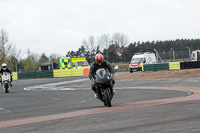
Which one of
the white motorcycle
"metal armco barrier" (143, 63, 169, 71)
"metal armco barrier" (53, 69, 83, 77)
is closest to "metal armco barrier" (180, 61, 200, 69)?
"metal armco barrier" (143, 63, 169, 71)

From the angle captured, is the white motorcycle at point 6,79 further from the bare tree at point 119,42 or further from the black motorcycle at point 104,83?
the bare tree at point 119,42

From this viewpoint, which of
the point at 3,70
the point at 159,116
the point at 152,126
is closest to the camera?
the point at 152,126

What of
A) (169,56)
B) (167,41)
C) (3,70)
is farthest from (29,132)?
(167,41)

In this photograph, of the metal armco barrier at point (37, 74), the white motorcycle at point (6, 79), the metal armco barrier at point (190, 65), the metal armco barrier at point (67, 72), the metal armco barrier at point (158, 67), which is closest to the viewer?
the white motorcycle at point (6, 79)

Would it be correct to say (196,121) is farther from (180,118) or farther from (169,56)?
(169,56)

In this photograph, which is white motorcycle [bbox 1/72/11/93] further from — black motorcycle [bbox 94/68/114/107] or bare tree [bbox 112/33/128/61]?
bare tree [bbox 112/33/128/61]

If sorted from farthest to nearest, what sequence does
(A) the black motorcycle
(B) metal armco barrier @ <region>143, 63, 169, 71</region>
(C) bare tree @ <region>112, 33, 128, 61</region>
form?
(C) bare tree @ <region>112, 33, 128, 61</region>
(B) metal armco barrier @ <region>143, 63, 169, 71</region>
(A) the black motorcycle

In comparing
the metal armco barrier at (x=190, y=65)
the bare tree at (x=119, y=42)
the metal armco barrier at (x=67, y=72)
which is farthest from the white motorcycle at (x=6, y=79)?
the bare tree at (x=119, y=42)

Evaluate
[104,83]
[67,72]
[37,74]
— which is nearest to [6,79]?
[104,83]

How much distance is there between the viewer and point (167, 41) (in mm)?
102875

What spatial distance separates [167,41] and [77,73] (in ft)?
225

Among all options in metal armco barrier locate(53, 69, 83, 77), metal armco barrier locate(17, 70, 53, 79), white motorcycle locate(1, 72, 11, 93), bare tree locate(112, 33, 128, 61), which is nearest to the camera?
white motorcycle locate(1, 72, 11, 93)

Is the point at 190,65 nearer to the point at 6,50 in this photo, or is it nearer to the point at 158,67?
the point at 158,67

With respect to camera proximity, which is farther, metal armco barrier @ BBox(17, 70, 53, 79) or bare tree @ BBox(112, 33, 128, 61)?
bare tree @ BBox(112, 33, 128, 61)
